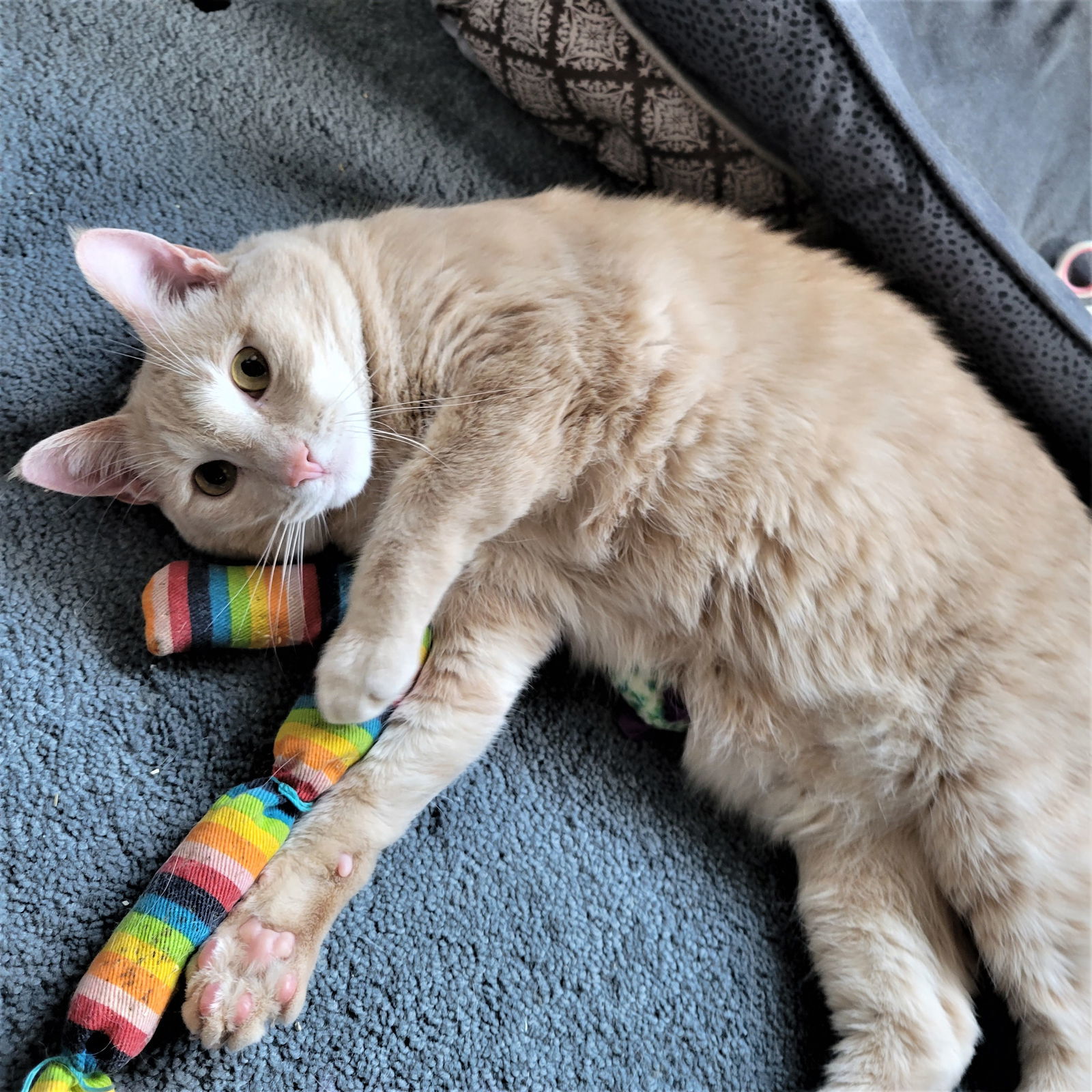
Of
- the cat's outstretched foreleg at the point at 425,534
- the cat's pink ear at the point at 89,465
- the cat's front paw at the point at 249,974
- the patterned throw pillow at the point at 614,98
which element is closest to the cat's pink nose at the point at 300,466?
the cat's outstretched foreleg at the point at 425,534

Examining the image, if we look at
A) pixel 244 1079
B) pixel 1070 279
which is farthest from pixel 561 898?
pixel 1070 279

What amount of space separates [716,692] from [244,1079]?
83 cm

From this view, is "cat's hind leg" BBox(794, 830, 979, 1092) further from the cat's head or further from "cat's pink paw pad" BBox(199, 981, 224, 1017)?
the cat's head

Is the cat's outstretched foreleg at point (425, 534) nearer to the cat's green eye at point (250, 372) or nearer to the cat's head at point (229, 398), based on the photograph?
the cat's head at point (229, 398)

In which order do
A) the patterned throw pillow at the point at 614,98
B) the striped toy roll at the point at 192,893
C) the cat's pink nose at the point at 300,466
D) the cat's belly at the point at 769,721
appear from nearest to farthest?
the striped toy roll at the point at 192,893
the cat's pink nose at the point at 300,466
the cat's belly at the point at 769,721
the patterned throw pillow at the point at 614,98

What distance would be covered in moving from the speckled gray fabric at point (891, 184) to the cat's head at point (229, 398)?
2.24 feet

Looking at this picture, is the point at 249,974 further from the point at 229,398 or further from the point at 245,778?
the point at 229,398

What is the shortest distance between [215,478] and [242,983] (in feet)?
2.27

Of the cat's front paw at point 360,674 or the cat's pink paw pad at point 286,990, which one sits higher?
the cat's front paw at point 360,674

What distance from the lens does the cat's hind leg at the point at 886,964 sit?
1.19 meters

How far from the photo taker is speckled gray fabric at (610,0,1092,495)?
1251mm

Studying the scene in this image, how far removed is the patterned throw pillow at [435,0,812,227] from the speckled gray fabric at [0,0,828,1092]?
34 centimetres

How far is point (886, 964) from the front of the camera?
124 centimetres

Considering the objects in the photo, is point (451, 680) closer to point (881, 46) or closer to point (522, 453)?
point (522, 453)
